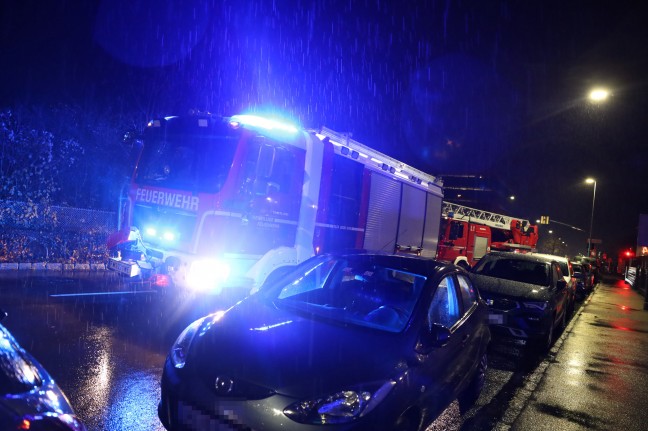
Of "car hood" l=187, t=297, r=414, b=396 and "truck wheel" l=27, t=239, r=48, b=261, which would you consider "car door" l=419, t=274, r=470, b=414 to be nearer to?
"car hood" l=187, t=297, r=414, b=396

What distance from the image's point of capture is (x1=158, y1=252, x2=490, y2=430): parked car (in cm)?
298

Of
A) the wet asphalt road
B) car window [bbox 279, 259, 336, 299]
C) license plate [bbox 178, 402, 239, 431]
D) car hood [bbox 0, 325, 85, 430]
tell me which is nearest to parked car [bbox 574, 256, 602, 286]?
the wet asphalt road

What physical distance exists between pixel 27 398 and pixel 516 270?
9112 mm

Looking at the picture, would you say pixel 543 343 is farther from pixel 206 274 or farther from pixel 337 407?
pixel 337 407

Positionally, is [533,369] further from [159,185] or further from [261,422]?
[159,185]

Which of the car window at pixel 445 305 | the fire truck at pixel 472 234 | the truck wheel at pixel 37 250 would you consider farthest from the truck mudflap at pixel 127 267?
the fire truck at pixel 472 234

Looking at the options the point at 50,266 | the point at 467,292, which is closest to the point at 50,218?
the point at 50,266

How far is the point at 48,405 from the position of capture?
2027 millimetres

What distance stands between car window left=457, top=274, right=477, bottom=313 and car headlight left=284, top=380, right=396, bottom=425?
2142 millimetres

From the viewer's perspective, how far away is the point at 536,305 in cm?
813

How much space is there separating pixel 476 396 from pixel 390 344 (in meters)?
2.10

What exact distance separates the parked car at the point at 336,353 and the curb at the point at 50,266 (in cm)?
775

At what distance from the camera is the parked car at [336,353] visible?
2984 mm

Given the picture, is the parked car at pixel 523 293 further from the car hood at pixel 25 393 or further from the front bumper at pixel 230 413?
the car hood at pixel 25 393
